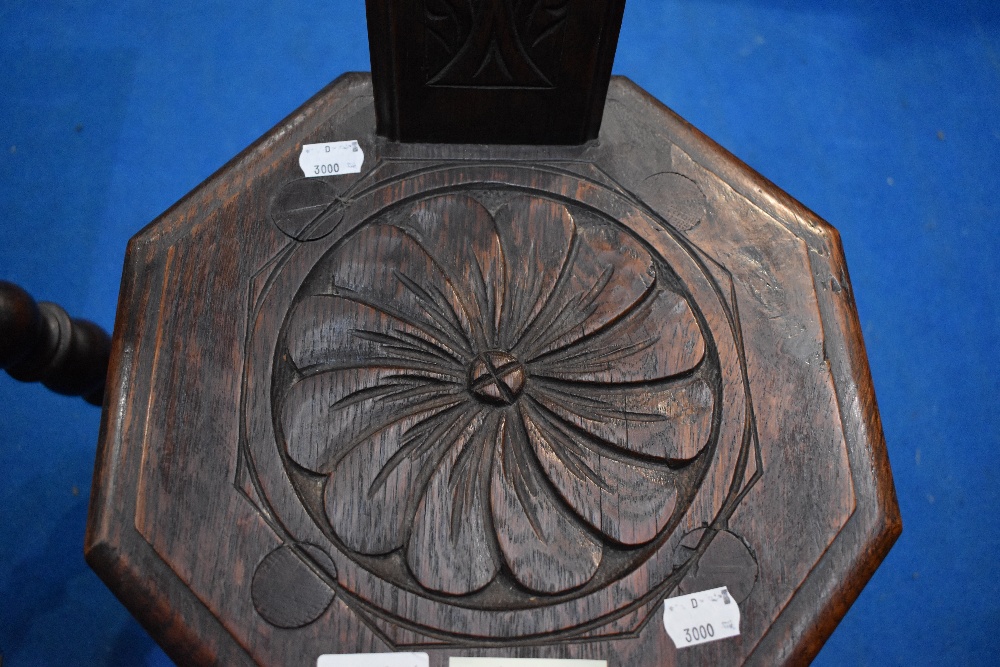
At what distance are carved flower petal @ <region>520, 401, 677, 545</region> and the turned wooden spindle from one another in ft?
2.04

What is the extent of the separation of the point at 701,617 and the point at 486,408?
32 centimetres

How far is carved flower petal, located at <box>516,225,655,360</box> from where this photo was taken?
1.04m

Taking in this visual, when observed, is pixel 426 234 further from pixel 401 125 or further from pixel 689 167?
pixel 689 167

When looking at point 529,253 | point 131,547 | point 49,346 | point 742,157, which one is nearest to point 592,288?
point 529,253

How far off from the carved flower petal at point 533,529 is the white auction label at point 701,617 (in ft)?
0.30

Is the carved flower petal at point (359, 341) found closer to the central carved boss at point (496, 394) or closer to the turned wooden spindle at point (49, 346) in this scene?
the central carved boss at point (496, 394)

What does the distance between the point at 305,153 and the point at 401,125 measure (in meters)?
0.13

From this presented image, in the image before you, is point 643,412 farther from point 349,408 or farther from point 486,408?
point 349,408

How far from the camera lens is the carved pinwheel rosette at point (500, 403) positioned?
908 mm

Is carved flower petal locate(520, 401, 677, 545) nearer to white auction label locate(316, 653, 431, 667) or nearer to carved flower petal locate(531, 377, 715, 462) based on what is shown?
carved flower petal locate(531, 377, 715, 462)

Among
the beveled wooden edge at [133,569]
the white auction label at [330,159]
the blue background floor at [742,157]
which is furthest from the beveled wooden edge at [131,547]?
the blue background floor at [742,157]

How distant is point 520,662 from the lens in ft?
2.84

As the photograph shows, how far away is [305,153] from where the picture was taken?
44.2 inches

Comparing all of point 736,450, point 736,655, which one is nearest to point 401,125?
point 736,450
